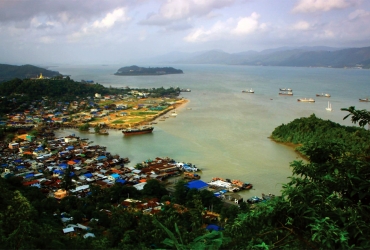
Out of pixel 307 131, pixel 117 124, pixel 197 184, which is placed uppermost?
pixel 307 131

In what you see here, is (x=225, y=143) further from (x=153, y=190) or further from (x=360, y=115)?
(x=360, y=115)

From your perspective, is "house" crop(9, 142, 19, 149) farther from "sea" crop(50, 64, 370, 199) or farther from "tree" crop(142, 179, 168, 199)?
"tree" crop(142, 179, 168, 199)

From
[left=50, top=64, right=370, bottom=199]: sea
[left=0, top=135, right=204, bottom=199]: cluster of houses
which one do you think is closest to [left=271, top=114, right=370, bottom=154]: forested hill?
[left=50, top=64, right=370, bottom=199]: sea

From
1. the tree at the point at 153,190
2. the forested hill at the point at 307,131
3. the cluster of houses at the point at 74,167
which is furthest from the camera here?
the forested hill at the point at 307,131

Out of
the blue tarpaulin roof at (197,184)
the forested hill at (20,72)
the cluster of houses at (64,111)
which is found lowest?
the blue tarpaulin roof at (197,184)

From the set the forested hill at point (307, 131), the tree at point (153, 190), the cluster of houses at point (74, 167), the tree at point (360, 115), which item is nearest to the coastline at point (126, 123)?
the cluster of houses at point (74, 167)

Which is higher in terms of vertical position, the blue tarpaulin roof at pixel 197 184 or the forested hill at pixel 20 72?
the forested hill at pixel 20 72

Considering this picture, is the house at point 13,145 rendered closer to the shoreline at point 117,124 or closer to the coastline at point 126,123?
the shoreline at point 117,124

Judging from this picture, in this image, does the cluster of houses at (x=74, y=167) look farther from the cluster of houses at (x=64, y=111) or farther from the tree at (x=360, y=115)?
the tree at (x=360, y=115)

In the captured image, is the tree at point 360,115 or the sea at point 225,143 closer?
the tree at point 360,115

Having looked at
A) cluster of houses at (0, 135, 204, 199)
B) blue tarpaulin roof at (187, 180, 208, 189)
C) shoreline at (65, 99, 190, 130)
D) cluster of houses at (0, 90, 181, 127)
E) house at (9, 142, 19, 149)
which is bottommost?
blue tarpaulin roof at (187, 180, 208, 189)

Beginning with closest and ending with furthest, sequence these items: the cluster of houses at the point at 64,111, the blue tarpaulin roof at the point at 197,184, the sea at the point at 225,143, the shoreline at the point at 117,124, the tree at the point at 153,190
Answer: the tree at the point at 153,190
the blue tarpaulin roof at the point at 197,184
the sea at the point at 225,143
the shoreline at the point at 117,124
the cluster of houses at the point at 64,111

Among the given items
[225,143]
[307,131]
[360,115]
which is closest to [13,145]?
[225,143]
